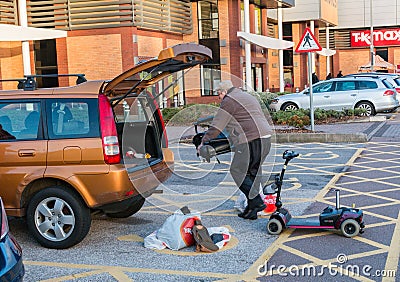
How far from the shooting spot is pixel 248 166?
766 centimetres

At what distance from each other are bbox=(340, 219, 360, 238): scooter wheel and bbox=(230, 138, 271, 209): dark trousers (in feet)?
4.48

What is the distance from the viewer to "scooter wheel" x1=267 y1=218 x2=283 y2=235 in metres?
6.85

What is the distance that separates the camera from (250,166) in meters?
7.68

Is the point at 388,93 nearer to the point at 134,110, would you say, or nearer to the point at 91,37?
the point at 91,37

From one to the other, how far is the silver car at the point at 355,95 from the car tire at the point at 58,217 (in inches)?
646

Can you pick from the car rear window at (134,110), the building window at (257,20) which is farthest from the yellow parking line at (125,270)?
the building window at (257,20)

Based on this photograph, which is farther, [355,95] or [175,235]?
[355,95]

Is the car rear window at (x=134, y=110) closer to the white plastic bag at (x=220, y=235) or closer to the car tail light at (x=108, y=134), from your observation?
the car tail light at (x=108, y=134)

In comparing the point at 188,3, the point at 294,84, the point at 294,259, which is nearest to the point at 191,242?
the point at 294,259

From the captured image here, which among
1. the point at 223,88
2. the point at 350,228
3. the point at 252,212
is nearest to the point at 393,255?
the point at 350,228

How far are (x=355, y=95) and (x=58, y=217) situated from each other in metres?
17.0

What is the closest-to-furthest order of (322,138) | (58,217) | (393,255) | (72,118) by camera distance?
(393,255) < (58,217) < (72,118) < (322,138)

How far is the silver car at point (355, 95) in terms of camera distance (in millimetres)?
21719

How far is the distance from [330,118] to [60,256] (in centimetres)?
1511
